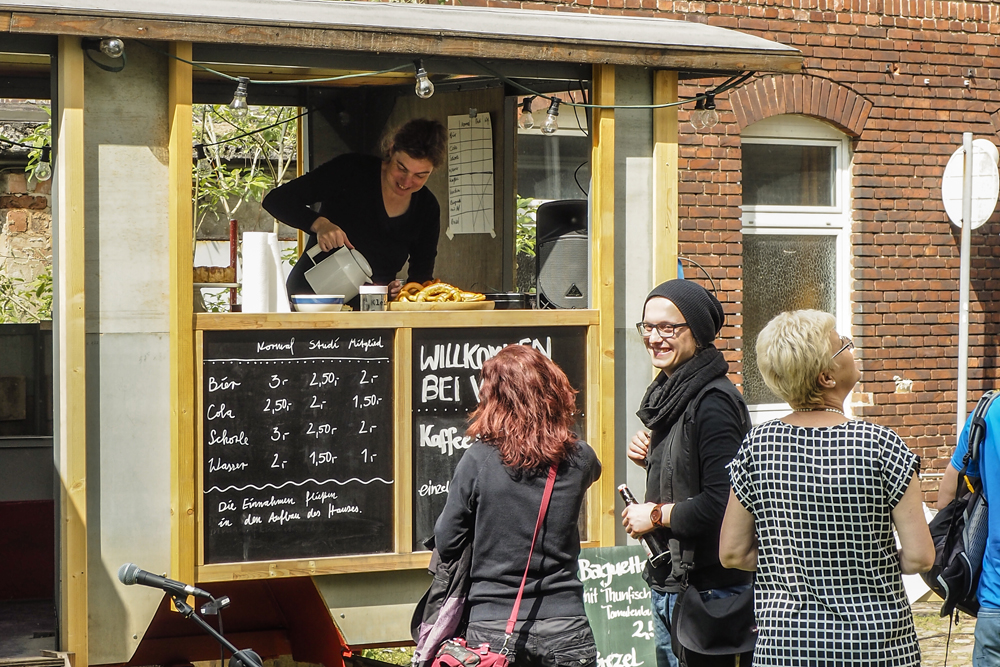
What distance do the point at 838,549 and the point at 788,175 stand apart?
6.55 metres

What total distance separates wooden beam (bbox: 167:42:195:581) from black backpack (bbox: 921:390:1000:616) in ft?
8.30

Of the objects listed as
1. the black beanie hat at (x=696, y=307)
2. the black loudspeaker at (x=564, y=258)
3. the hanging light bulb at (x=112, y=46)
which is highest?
the hanging light bulb at (x=112, y=46)

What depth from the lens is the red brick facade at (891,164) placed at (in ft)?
27.8

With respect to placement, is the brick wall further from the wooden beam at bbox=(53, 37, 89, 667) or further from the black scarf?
the black scarf

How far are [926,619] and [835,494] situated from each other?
174 inches

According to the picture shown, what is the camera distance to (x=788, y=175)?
A: 897 centimetres

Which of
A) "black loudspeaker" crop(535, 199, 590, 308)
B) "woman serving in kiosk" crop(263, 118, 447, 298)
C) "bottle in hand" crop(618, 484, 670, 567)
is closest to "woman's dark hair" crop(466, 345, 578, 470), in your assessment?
"bottle in hand" crop(618, 484, 670, 567)

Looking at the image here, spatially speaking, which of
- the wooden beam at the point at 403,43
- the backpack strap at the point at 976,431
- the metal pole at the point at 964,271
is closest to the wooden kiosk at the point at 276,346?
the wooden beam at the point at 403,43

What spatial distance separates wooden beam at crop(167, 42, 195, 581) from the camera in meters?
4.08

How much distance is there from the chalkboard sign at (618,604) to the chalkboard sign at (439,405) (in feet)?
2.08

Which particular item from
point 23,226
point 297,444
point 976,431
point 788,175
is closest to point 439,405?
point 297,444

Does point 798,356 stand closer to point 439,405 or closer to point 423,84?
point 439,405

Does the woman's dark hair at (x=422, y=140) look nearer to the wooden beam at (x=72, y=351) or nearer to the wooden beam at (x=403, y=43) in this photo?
the wooden beam at (x=403, y=43)

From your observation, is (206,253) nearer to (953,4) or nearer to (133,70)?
(133,70)
